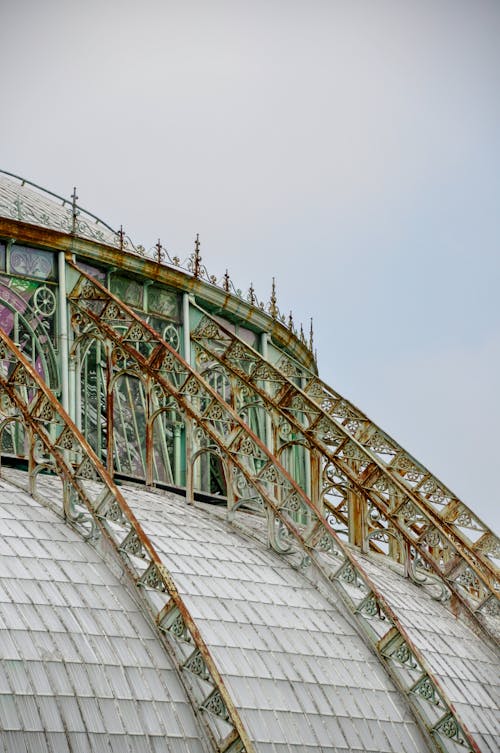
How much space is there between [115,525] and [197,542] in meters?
2.39

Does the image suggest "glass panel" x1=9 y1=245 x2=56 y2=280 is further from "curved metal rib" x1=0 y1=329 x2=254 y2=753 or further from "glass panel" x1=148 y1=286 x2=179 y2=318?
"curved metal rib" x1=0 y1=329 x2=254 y2=753

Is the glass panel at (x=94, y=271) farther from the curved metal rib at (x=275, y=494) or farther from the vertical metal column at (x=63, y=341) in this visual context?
the vertical metal column at (x=63, y=341)

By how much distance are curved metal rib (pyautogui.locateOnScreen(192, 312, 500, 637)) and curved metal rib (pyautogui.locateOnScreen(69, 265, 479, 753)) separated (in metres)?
1.56

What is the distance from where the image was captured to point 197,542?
37.9 m

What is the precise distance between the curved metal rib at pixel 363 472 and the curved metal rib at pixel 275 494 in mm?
1555

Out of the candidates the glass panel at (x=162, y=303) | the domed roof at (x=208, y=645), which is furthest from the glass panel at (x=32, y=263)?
the domed roof at (x=208, y=645)

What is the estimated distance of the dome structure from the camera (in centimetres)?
3158

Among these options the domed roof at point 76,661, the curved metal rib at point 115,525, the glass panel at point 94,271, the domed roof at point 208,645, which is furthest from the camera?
the glass panel at point 94,271

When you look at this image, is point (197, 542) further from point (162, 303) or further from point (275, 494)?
point (162, 303)

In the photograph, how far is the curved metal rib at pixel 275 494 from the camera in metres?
35.6

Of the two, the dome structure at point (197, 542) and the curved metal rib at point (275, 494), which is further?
the curved metal rib at point (275, 494)

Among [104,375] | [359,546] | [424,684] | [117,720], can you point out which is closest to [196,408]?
[104,375]

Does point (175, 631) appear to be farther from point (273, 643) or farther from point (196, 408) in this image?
point (196, 408)

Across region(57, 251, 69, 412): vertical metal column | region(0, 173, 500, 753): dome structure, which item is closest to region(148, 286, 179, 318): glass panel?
region(0, 173, 500, 753): dome structure
